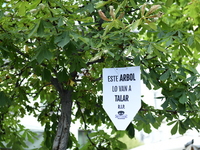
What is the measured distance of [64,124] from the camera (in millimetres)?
2586

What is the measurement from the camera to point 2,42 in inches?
86.6

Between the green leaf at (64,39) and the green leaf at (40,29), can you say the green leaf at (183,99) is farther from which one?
the green leaf at (40,29)

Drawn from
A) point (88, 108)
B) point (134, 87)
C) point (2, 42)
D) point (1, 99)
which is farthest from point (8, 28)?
point (88, 108)

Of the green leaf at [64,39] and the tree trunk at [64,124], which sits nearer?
the green leaf at [64,39]

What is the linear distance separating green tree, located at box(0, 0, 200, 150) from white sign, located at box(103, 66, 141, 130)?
0.13m

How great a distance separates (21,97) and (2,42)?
787 millimetres

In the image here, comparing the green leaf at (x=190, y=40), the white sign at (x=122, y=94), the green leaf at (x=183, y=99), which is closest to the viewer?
the white sign at (x=122, y=94)

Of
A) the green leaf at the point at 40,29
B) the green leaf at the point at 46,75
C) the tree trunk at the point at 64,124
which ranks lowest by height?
the tree trunk at the point at 64,124

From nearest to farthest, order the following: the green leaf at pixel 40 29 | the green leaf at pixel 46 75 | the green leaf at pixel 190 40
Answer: the green leaf at pixel 40 29 < the green leaf at pixel 190 40 < the green leaf at pixel 46 75

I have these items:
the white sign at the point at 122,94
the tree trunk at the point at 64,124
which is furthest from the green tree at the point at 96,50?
the white sign at the point at 122,94

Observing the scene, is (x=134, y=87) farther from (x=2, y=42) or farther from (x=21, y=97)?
(x=21, y=97)

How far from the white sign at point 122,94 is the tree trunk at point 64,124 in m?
0.96

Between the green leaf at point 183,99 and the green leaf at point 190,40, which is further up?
the green leaf at point 190,40

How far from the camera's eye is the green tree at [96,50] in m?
1.67
